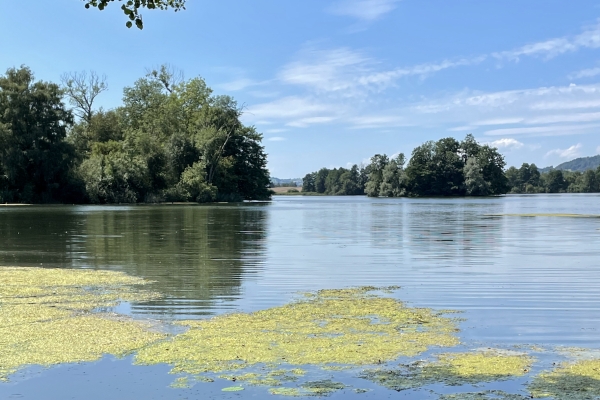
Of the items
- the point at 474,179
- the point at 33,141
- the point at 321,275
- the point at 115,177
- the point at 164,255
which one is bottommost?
the point at 321,275

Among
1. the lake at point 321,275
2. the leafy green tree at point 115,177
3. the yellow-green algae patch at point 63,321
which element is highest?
the leafy green tree at point 115,177

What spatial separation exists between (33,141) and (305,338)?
7200 centimetres

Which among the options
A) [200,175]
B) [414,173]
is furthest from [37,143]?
[414,173]

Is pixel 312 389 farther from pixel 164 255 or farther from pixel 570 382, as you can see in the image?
pixel 164 255

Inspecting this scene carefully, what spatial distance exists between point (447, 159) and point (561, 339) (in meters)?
148

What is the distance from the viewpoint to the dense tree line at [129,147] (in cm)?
7225

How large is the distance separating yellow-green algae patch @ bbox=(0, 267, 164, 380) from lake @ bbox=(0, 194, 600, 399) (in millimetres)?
519

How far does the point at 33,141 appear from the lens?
72.4 m

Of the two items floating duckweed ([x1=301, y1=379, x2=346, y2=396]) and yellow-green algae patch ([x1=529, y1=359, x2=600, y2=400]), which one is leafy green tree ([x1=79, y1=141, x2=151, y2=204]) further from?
yellow-green algae patch ([x1=529, y1=359, x2=600, y2=400])

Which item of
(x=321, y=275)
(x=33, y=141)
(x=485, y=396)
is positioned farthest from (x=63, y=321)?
(x=33, y=141)

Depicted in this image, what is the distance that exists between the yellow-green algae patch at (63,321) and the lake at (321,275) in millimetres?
519

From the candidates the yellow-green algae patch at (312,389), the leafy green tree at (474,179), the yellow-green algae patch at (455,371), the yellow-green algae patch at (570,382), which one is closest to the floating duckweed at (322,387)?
the yellow-green algae patch at (312,389)

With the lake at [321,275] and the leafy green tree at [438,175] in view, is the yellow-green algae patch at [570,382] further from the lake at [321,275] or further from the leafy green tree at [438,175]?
the leafy green tree at [438,175]

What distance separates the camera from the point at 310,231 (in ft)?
105
